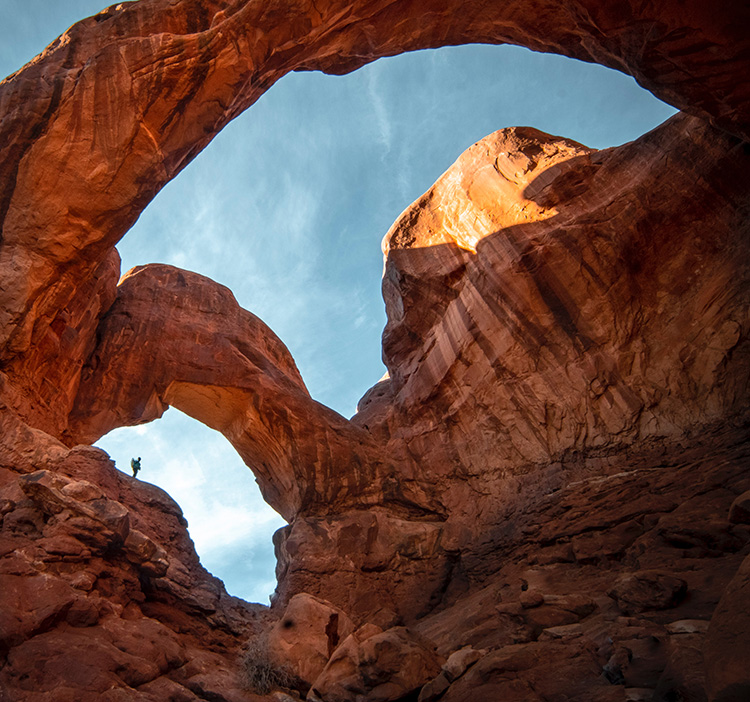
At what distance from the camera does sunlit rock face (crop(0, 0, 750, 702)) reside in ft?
26.5

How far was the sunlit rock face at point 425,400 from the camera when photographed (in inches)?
317

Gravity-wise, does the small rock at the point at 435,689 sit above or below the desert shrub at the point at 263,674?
below

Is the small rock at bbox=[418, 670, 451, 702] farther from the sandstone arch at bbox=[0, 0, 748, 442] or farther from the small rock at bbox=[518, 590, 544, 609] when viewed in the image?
the sandstone arch at bbox=[0, 0, 748, 442]

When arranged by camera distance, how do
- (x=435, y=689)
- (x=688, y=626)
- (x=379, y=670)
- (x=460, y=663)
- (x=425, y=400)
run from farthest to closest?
(x=425, y=400), (x=379, y=670), (x=460, y=663), (x=435, y=689), (x=688, y=626)

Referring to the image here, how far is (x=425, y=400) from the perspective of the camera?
703 inches

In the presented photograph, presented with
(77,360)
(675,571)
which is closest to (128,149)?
(77,360)

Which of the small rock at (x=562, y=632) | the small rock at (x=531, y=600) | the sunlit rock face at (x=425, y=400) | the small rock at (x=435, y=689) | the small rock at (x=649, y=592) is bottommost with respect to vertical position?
the small rock at (x=435, y=689)

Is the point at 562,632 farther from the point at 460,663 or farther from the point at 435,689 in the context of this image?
the point at 435,689

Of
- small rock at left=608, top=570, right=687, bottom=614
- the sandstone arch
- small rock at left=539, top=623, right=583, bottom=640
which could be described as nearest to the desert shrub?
small rock at left=539, top=623, right=583, bottom=640

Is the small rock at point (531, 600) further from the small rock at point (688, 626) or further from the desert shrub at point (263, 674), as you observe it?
the desert shrub at point (263, 674)

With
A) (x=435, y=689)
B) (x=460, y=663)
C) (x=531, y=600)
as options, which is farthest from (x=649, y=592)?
(x=435, y=689)

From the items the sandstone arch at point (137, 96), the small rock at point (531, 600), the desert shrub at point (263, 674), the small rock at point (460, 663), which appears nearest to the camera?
the small rock at point (460, 663)

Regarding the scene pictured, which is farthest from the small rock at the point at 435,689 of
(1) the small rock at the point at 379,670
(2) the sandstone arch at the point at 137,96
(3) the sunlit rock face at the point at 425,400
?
(2) the sandstone arch at the point at 137,96

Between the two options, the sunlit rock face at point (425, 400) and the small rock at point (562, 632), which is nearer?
the small rock at point (562, 632)
